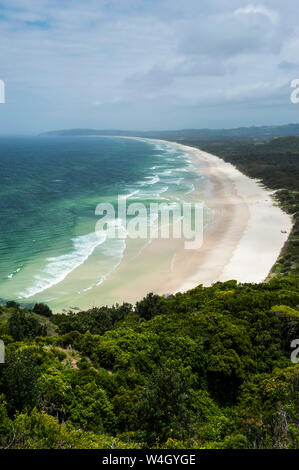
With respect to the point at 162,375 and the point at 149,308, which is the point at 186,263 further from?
the point at 162,375

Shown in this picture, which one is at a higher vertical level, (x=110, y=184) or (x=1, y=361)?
(x=110, y=184)

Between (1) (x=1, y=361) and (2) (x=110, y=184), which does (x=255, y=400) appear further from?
(2) (x=110, y=184)

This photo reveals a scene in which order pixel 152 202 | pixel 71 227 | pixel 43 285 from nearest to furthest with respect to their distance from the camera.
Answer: pixel 43 285
pixel 71 227
pixel 152 202

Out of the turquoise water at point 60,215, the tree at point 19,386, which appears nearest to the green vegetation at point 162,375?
the tree at point 19,386

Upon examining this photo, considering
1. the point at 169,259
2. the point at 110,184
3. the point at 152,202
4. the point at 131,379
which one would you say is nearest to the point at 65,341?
the point at 131,379

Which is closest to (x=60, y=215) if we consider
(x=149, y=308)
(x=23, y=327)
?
(x=149, y=308)

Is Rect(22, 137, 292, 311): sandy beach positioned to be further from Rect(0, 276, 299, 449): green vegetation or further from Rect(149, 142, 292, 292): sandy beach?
Rect(0, 276, 299, 449): green vegetation

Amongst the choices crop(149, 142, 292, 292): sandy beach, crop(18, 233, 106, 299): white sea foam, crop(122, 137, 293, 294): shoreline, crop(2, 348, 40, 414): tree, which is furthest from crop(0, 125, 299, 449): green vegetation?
crop(149, 142, 292, 292): sandy beach
